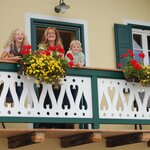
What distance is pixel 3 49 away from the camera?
11773mm

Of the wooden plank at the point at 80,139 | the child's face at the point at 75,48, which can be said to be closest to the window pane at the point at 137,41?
the child's face at the point at 75,48

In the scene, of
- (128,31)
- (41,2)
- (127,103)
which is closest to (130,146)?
(127,103)

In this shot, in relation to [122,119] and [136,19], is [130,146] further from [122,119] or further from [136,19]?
[136,19]

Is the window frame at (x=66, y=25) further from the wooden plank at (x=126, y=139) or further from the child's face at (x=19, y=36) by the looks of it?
the wooden plank at (x=126, y=139)

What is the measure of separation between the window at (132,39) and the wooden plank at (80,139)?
94.4 inches

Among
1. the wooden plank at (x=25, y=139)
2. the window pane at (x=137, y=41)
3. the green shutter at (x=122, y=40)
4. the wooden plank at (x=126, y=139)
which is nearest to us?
the wooden plank at (x=25, y=139)

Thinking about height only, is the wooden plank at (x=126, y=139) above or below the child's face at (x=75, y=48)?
below

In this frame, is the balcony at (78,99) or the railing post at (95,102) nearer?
the balcony at (78,99)

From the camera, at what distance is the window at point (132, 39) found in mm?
13180

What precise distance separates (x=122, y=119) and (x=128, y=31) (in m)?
2.72

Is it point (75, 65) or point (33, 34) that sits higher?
point (33, 34)

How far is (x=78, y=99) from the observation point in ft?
35.9

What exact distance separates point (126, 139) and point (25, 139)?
2130 mm

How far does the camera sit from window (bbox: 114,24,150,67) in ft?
43.2
